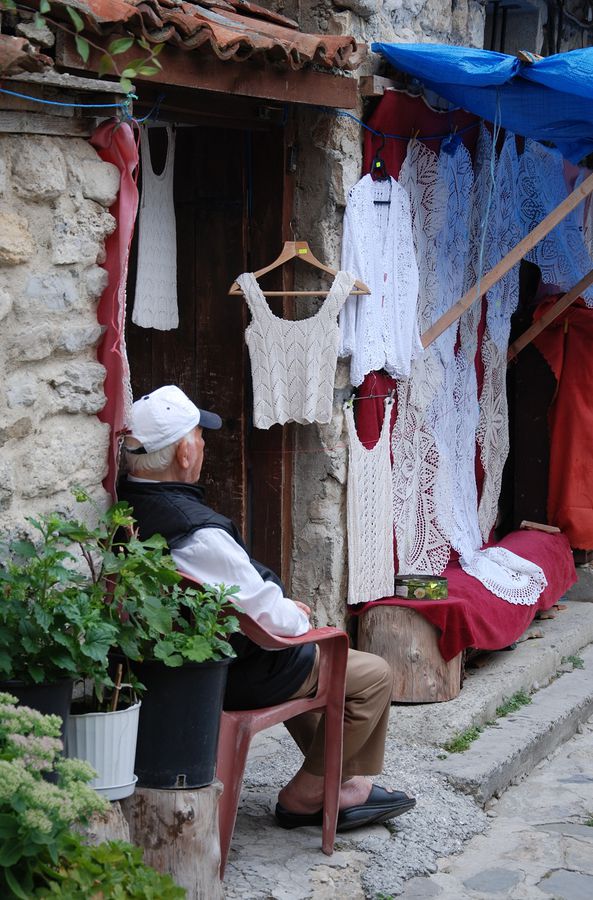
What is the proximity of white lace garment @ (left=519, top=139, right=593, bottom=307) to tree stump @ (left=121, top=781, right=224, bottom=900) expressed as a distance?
4.28m

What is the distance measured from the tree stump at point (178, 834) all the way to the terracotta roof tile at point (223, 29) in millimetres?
2162

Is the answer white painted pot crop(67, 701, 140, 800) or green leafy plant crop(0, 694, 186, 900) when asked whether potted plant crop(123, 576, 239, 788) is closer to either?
white painted pot crop(67, 701, 140, 800)

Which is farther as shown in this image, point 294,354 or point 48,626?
point 294,354

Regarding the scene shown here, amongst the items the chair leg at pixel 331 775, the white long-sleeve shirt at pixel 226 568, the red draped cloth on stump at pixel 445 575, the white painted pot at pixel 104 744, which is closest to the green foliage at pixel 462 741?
the red draped cloth on stump at pixel 445 575

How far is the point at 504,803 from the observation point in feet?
16.7

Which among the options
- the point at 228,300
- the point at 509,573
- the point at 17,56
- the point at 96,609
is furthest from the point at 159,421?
the point at 509,573

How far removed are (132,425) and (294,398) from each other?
1.70 meters

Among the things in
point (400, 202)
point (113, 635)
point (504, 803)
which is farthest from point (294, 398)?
point (113, 635)

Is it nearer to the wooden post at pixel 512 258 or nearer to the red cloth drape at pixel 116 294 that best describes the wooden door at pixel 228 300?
the wooden post at pixel 512 258

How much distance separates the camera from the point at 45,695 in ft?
10.2

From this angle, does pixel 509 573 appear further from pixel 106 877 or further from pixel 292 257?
pixel 106 877

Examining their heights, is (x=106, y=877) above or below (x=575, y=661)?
above

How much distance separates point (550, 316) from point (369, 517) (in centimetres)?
218

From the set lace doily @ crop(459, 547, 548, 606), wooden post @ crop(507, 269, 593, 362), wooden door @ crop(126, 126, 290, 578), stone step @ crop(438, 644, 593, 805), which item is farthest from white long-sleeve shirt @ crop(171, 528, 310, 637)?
wooden post @ crop(507, 269, 593, 362)
